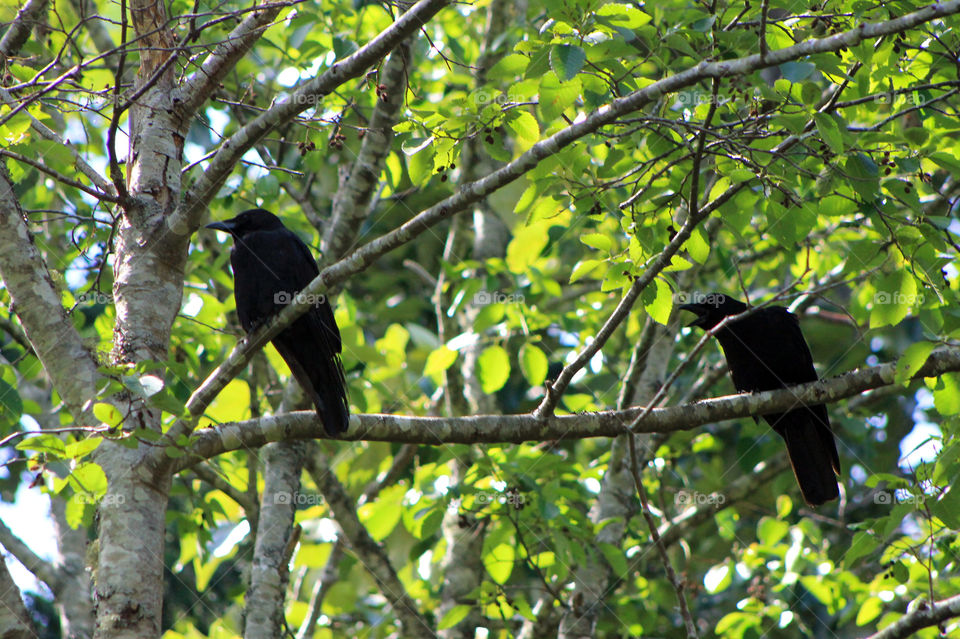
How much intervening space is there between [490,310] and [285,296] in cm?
116

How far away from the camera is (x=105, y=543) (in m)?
3.15

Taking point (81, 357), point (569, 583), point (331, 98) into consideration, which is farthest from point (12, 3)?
point (569, 583)

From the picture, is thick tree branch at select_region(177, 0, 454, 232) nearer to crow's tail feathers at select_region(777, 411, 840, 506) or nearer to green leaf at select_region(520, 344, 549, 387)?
green leaf at select_region(520, 344, 549, 387)

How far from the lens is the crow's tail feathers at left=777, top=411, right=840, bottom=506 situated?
17.0ft

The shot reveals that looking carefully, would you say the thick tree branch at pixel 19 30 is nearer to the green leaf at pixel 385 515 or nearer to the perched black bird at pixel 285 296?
the perched black bird at pixel 285 296

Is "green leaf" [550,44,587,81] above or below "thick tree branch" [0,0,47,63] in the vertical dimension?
below

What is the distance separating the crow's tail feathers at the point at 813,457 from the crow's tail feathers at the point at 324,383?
2661 millimetres

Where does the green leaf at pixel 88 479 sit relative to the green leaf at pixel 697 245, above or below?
below

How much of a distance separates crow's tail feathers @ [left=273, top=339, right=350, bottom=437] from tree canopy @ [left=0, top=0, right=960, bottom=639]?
11 cm

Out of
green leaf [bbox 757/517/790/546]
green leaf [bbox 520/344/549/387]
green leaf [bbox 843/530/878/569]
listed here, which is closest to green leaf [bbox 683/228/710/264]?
green leaf [bbox 843/530/878/569]

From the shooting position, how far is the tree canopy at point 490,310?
129 inches

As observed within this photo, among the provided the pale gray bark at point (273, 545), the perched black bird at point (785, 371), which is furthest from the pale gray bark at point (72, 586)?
the perched black bird at point (785, 371)

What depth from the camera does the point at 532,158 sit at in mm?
3367

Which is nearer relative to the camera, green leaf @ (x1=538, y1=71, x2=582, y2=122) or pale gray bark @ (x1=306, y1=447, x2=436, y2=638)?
green leaf @ (x1=538, y1=71, x2=582, y2=122)
